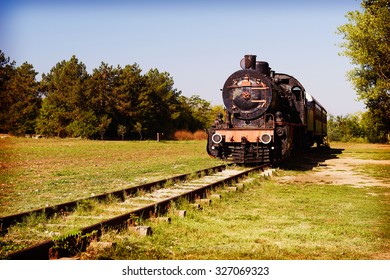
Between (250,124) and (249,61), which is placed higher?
(249,61)

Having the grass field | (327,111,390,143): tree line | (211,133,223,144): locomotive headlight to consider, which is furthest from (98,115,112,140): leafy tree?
the grass field

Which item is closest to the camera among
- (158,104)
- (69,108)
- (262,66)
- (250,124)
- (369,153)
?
(250,124)

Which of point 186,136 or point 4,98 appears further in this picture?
point 186,136

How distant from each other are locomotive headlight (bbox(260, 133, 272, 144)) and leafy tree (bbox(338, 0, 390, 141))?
10844 mm

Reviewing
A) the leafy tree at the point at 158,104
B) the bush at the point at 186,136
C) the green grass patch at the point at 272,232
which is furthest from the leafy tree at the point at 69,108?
the green grass patch at the point at 272,232

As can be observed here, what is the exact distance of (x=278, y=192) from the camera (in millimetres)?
10195

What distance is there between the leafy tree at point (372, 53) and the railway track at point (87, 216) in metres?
15.3

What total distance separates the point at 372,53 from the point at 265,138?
11.5m

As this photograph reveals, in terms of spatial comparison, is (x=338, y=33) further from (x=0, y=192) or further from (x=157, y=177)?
(x=0, y=192)

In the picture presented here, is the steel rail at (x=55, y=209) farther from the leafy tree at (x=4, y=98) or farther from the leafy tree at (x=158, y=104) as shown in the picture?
the leafy tree at (x=158, y=104)

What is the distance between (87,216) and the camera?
23.3ft

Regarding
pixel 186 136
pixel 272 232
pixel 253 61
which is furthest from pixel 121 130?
pixel 272 232

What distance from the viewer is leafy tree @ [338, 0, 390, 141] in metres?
21.9

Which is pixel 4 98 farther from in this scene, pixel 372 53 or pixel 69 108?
pixel 69 108
